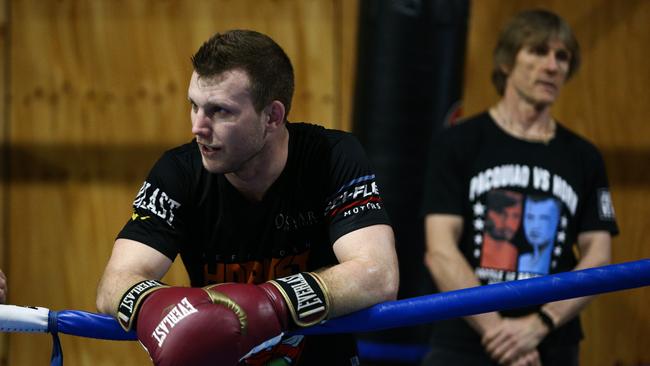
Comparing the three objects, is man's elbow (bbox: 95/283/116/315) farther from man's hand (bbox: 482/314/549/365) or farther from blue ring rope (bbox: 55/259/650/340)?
man's hand (bbox: 482/314/549/365)

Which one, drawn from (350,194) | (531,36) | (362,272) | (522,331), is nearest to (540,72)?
(531,36)

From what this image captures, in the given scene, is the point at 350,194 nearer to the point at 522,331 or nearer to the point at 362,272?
the point at 362,272

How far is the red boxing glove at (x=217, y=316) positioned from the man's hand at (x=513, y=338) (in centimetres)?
124

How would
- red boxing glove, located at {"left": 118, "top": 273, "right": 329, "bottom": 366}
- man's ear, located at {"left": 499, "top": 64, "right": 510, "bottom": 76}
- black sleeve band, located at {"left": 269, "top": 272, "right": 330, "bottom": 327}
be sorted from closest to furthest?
red boxing glove, located at {"left": 118, "top": 273, "right": 329, "bottom": 366} < black sleeve band, located at {"left": 269, "top": 272, "right": 330, "bottom": 327} < man's ear, located at {"left": 499, "top": 64, "right": 510, "bottom": 76}

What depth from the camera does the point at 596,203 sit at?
3545 millimetres

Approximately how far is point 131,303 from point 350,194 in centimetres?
69

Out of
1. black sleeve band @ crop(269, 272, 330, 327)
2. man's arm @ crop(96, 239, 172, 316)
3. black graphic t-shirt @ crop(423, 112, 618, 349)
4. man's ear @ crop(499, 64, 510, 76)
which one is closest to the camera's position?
black sleeve band @ crop(269, 272, 330, 327)

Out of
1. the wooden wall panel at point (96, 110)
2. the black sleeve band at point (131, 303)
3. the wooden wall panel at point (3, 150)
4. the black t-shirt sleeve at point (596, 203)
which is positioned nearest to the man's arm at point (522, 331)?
the black t-shirt sleeve at point (596, 203)

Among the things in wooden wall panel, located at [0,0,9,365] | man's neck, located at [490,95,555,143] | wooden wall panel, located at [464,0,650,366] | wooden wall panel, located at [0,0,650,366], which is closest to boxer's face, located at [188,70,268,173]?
man's neck, located at [490,95,555,143]

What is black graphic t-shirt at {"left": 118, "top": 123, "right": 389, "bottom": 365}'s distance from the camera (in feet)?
8.57

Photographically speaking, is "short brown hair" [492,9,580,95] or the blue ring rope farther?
"short brown hair" [492,9,580,95]

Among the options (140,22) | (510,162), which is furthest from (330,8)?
(510,162)

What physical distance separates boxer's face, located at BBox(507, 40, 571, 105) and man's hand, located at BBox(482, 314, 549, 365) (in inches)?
34.0

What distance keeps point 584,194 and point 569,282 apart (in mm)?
1260
